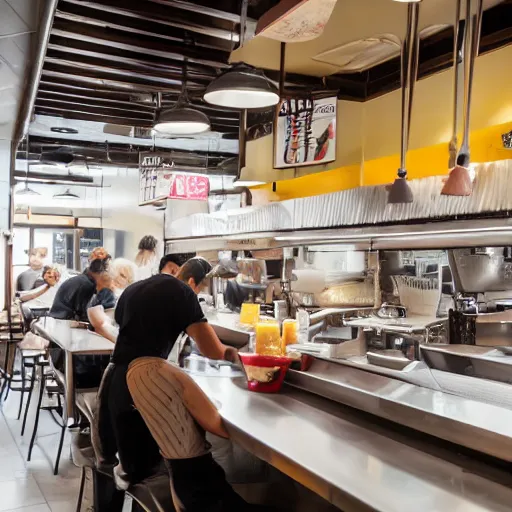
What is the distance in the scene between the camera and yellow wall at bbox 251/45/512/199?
8.85ft

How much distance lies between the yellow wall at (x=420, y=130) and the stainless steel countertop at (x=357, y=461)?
59.5 inches

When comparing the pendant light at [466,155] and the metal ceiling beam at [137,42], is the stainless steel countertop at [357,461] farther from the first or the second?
the metal ceiling beam at [137,42]

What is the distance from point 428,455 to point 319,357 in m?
1.03

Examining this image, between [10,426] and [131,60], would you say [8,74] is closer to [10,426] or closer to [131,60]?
[131,60]

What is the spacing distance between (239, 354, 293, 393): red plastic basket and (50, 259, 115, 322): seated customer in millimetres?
2784

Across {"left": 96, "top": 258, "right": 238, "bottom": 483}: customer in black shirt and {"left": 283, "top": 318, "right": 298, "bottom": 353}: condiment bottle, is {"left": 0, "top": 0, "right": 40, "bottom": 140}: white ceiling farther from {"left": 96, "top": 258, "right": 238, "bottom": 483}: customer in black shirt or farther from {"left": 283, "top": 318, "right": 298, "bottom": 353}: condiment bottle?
{"left": 283, "top": 318, "right": 298, "bottom": 353}: condiment bottle

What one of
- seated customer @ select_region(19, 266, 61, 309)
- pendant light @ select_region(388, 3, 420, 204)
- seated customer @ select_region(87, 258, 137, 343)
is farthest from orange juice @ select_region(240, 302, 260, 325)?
seated customer @ select_region(19, 266, 61, 309)

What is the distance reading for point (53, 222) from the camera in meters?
11.6

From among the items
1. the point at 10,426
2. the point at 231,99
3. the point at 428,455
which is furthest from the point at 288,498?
the point at 10,426

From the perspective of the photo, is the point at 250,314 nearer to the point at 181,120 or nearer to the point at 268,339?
the point at 268,339

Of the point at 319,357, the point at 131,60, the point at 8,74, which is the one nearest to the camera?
the point at 319,357

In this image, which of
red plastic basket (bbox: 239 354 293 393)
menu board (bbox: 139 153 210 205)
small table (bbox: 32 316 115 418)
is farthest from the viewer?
menu board (bbox: 139 153 210 205)

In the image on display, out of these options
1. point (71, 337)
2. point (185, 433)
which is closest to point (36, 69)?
point (71, 337)

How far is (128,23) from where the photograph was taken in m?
3.79
